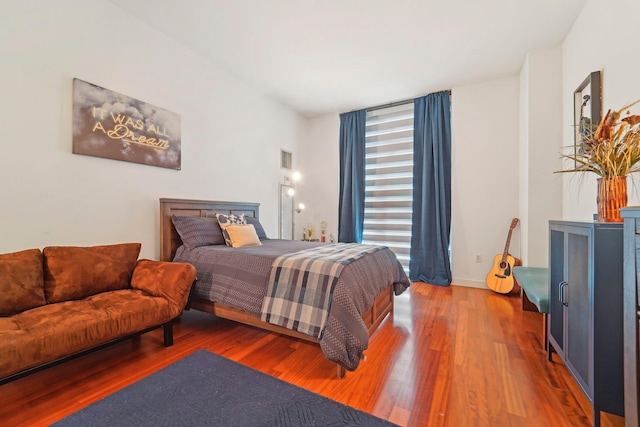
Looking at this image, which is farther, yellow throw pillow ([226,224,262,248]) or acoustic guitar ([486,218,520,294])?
acoustic guitar ([486,218,520,294])

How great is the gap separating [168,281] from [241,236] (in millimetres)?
902

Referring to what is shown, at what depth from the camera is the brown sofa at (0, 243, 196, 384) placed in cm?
140

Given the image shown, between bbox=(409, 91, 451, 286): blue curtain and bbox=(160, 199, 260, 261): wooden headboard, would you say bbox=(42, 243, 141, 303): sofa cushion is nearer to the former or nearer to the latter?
bbox=(160, 199, 260, 261): wooden headboard

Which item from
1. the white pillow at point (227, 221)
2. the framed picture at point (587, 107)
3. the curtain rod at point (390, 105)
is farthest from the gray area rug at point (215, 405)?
the curtain rod at point (390, 105)

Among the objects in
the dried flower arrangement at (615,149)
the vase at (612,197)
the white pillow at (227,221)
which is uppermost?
the dried flower arrangement at (615,149)

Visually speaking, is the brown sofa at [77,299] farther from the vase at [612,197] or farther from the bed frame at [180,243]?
the vase at [612,197]

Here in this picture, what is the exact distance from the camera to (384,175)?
451cm

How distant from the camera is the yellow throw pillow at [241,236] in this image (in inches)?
110

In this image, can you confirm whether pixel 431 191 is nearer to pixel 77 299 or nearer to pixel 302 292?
pixel 302 292

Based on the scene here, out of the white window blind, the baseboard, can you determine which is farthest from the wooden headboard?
the baseboard

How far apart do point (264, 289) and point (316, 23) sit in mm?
2528

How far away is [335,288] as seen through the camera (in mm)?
1755

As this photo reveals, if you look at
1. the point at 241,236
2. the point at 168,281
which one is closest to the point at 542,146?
the point at 241,236

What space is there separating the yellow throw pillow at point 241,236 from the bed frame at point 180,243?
0.51m
